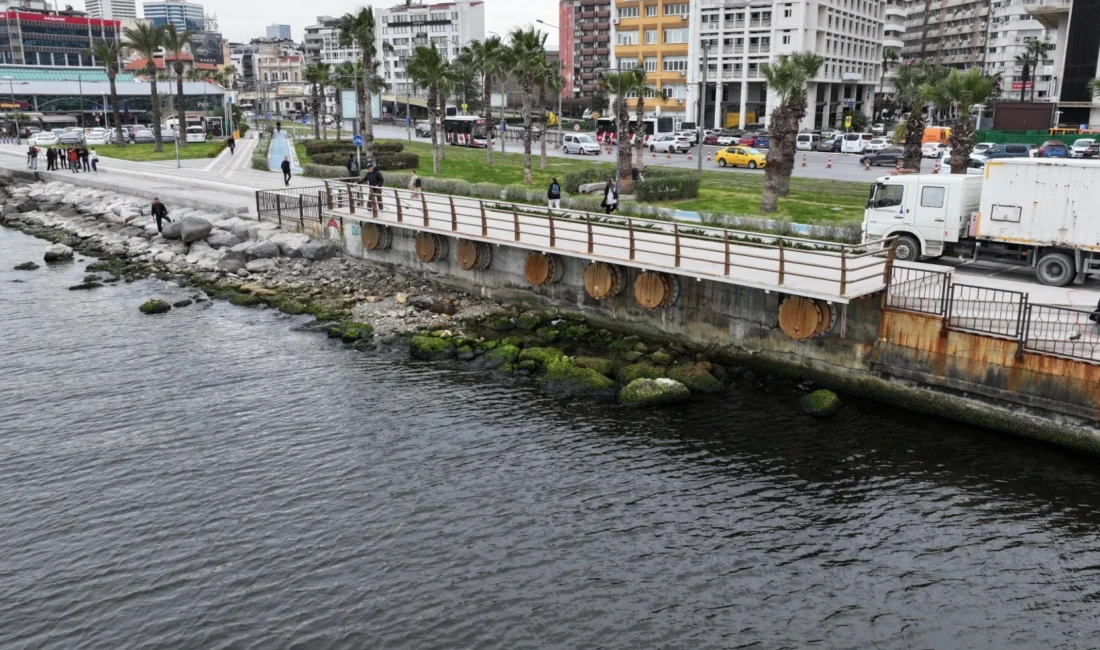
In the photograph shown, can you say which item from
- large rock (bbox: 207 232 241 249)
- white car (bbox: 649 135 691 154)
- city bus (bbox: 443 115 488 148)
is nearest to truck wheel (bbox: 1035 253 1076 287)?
large rock (bbox: 207 232 241 249)

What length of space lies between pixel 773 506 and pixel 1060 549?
4.76m

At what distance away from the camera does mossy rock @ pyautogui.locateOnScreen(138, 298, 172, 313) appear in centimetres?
2958

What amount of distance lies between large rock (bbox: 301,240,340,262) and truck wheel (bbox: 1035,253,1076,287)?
81.5 feet

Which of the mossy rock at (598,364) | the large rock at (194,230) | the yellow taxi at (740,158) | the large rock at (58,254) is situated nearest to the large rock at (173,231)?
the large rock at (194,230)

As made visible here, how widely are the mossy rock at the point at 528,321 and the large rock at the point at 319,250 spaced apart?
10878 mm

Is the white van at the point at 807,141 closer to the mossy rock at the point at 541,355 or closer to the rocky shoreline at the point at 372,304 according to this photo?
the rocky shoreline at the point at 372,304

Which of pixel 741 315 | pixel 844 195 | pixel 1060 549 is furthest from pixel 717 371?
pixel 844 195

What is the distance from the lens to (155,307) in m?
29.6

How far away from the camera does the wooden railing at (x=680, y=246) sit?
2089cm

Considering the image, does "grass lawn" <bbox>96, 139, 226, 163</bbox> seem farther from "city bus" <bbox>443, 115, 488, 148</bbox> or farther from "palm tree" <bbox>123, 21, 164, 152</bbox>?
"city bus" <bbox>443, 115, 488, 148</bbox>

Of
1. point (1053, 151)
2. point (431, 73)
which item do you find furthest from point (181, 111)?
point (1053, 151)

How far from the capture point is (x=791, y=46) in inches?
3986

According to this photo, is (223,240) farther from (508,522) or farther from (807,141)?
(807,141)

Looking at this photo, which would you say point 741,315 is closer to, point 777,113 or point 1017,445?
point 1017,445
